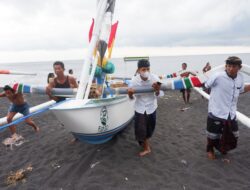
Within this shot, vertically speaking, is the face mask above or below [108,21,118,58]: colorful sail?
below

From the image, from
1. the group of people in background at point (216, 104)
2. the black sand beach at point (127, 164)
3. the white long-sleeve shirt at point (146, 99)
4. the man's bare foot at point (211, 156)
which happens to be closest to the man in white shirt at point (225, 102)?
the group of people in background at point (216, 104)

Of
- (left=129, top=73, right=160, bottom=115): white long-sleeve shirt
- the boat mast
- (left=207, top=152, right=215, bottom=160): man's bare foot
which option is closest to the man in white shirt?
(left=207, top=152, right=215, bottom=160): man's bare foot

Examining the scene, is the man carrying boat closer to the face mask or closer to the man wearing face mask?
the man wearing face mask

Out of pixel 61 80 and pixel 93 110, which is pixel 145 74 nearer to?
pixel 93 110

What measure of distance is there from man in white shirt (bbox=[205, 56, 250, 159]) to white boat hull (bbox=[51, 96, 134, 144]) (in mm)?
1750

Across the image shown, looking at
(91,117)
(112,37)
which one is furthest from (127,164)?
(112,37)

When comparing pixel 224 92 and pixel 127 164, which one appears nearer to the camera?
pixel 224 92

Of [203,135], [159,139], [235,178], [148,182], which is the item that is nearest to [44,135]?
[159,139]

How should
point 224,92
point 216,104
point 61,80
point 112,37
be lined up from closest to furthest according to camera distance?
point 224,92, point 216,104, point 61,80, point 112,37

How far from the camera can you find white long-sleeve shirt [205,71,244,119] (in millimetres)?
3400

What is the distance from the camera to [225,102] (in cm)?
345

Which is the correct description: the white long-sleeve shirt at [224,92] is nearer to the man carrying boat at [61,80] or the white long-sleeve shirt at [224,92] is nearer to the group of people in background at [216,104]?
the group of people in background at [216,104]

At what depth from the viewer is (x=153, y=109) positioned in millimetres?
3932

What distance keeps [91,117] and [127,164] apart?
42.5 inches
